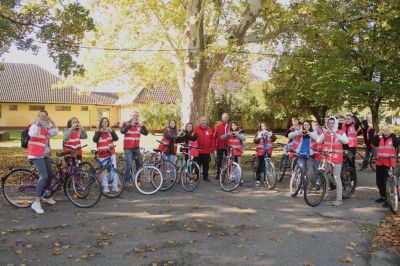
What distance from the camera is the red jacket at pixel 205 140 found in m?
11.5

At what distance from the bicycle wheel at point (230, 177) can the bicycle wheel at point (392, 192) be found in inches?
136

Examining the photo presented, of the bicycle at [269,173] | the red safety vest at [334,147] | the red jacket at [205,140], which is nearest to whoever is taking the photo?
the red safety vest at [334,147]

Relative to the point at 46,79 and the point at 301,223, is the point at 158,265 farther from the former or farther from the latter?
the point at 46,79

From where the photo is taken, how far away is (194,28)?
1514cm

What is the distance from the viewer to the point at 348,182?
9648 mm

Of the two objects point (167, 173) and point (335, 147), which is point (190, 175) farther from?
point (335, 147)

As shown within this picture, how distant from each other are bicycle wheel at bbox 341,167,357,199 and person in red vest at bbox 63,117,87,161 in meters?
6.39

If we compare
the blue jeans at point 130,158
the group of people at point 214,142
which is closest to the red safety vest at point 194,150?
the group of people at point 214,142

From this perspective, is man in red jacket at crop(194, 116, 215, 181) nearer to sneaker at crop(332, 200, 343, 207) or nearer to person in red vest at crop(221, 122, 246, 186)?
person in red vest at crop(221, 122, 246, 186)

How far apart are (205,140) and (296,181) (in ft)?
10.1

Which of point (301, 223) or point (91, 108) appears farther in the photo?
point (91, 108)

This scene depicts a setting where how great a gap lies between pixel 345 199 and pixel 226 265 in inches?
210

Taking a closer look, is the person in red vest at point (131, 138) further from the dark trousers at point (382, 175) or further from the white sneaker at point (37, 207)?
the dark trousers at point (382, 175)

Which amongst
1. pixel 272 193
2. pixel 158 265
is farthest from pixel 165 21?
pixel 158 265
